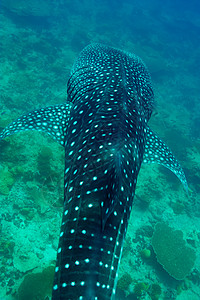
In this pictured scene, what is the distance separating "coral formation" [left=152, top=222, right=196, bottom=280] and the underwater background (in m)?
0.04

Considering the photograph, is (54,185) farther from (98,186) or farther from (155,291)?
(98,186)

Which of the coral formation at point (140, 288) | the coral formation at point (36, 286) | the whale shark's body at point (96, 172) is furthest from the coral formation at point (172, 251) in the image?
the whale shark's body at point (96, 172)

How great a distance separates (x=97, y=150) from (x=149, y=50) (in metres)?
29.3

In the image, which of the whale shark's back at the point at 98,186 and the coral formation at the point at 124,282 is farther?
the coral formation at the point at 124,282

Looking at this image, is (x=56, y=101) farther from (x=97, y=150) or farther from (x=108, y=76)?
(x=97, y=150)

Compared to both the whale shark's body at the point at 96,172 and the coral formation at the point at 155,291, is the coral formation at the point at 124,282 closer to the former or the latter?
the coral formation at the point at 155,291

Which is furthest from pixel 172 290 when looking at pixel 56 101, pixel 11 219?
pixel 56 101

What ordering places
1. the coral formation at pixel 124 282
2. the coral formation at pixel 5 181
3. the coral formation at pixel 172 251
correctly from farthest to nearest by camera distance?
1. the coral formation at pixel 172 251
2. the coral formation at pixel 5 181
3. the coral formation at pixel 124 282

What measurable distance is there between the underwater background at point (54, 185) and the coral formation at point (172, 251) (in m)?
0.04

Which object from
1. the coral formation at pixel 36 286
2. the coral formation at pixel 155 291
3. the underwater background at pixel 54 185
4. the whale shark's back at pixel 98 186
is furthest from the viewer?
the coral formation at pixel 155 291

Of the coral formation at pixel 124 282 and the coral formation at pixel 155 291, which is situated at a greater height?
the coral formation at pixel 124 282

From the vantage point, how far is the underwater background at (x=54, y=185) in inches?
258

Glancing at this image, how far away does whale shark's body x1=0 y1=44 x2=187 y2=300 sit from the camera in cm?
231

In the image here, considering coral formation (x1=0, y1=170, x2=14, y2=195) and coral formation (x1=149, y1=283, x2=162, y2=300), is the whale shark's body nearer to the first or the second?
coral formation (x1=0, y1=170, x2=14, y2=195)
